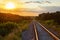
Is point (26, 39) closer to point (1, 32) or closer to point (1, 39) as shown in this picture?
point (1, 39)

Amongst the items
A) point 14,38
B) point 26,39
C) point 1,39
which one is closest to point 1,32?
point 1,39

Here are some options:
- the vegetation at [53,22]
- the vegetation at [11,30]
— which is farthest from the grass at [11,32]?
the vegetation at [53,22]

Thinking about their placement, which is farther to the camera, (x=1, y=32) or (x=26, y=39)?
(x=1, y=32)

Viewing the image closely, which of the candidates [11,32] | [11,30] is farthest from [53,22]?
[11,32]

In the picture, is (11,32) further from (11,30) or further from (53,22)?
(53,22)

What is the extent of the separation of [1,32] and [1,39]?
696 cm

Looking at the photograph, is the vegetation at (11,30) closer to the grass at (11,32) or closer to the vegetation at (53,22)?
the grass at (11,32)

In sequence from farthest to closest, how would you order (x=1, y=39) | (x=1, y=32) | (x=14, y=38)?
(x=1, y=32)
(x=1, y=39)
(x=14, y=38)

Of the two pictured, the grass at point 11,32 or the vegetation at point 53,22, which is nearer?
the grass at point 11,32

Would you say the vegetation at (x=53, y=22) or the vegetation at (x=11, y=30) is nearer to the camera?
the vegetation at (x=11, y=30)

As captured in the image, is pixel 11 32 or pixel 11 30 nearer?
pixel 11 32

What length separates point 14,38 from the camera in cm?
1822

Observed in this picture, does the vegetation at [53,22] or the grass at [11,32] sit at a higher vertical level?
the grass at [11,32]

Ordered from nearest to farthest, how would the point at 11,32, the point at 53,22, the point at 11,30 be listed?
the point at 11,32 → the point at 11,30 → the point at 53,22
